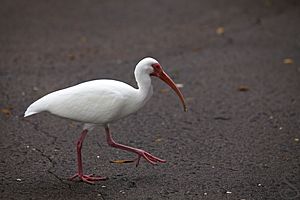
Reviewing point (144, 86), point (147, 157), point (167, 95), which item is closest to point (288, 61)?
point (167, 95)

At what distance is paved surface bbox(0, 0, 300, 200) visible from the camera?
5.35 m

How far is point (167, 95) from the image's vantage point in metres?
7.86

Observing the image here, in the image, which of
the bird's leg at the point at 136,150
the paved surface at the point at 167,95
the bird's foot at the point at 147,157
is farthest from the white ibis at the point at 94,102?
the paved surface at the point at 167,95

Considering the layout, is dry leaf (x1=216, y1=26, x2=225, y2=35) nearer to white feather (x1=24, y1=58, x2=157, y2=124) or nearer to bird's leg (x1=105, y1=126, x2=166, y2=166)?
bird's leg (x1=105, y1=126, x2=166, y2=166)

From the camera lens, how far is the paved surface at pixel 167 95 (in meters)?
5.35

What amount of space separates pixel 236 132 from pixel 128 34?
4.52 m

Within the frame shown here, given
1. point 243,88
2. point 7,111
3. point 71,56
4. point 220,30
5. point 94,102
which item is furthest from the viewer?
point 220,30

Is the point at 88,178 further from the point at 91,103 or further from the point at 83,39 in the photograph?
the point at 83,39

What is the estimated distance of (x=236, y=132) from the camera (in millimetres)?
6566

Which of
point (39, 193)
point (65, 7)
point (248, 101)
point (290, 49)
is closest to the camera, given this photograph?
point (39, 193)

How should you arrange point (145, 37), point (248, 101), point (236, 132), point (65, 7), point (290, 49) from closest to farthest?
1. point (236, 132)
2. point (248, 101)
3. point (290, 49)
4. point (145, 37)
5. point (65, 7)

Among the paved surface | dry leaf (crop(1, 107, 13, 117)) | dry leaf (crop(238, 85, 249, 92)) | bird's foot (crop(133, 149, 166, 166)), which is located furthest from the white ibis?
dry leaf (crop(238, 85, 249, 92))

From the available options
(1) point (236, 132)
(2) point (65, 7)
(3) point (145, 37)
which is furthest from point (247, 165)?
(2) point (65, 7)

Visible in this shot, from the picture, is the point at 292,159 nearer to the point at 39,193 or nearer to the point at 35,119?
the point at 39,193
